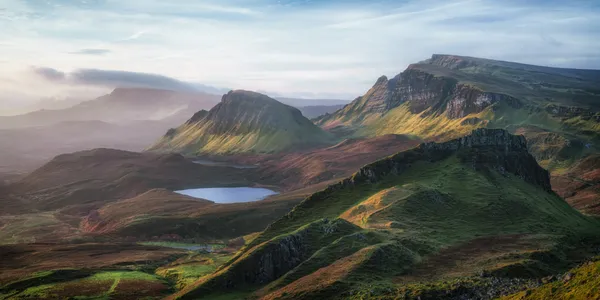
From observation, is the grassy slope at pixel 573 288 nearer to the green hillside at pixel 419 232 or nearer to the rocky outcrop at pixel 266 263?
the green hillside at pixel 419 232

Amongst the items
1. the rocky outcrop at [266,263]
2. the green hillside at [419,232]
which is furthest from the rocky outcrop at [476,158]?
the rocky outcrop at [266,263]

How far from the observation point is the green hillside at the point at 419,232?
76188mm

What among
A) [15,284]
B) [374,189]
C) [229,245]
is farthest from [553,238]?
[15,284]

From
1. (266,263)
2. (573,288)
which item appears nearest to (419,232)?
(266,263)

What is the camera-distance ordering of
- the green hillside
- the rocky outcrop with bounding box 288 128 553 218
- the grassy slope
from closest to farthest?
1. the grassy slope
2. the green hillside
3. the rocky outcrop with bounding box 288 128 553 218

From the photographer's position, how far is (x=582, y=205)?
172m

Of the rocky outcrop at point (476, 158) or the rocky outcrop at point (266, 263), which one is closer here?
the rocky outcrop at point (266, 263)

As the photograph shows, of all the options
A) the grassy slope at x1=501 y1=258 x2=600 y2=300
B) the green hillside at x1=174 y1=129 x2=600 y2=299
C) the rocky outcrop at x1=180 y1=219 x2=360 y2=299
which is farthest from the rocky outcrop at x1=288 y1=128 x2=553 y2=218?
the grassy slope at x1=501 y1=258 x2=600 y2=300

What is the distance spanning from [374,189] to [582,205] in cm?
8684

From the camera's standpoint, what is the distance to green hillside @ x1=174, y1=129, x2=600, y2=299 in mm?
76188

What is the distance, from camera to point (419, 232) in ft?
330

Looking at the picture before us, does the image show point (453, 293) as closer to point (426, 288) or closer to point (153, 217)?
point (426, 288)

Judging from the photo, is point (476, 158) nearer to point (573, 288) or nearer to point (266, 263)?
point (266, 263)

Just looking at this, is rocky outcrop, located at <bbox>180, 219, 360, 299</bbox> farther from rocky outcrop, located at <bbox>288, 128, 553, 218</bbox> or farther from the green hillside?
rocky outcrop, located at <bbox>288, 128, 553, 218</bbox>
